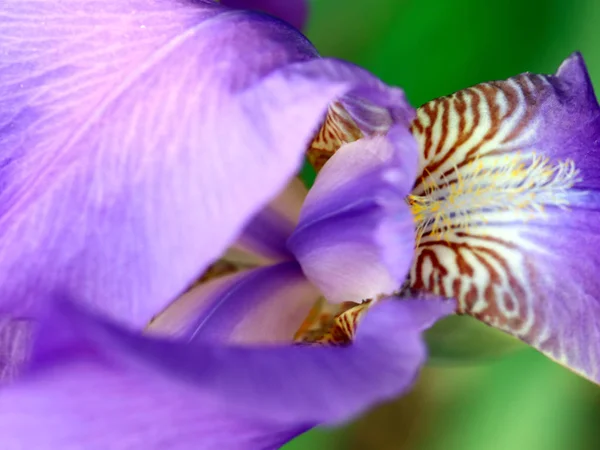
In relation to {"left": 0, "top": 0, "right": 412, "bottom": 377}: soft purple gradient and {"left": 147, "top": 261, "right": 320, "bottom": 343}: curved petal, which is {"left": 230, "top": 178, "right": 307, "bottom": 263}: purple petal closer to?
{"left": 147, "top": 261, "right": 320, "bottom": 343}: curved petal

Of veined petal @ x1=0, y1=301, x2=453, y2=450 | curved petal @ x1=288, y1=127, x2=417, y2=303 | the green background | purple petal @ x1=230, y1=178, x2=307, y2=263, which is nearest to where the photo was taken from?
veined petal @ x1=0, y1=301, x2=453, y2=450

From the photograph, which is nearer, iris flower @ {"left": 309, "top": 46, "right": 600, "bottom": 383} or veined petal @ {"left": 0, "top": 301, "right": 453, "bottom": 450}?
veined petal @ {"left": 0, "top": 301, "right": 453, "bottom": 450}

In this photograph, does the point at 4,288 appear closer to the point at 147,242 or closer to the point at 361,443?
the point at 147,242

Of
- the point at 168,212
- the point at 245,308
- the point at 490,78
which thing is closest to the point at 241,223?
the point at 168,212

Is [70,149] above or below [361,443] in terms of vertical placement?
above

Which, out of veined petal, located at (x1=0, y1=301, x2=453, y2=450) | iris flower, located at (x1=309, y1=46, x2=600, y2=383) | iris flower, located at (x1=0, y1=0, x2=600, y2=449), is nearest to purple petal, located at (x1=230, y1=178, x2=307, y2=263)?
iris flower, located at (x1=0, y1=0, x2=600, y2=449)

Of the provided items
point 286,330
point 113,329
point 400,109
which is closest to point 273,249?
point 286,330

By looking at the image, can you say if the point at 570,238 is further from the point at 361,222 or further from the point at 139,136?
the point at 139,136

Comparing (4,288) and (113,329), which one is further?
(4,288)
